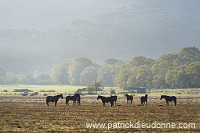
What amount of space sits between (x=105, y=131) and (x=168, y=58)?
481ft

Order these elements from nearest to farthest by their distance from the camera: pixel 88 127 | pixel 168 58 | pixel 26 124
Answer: pixel 88 127, pixel 26 124, pixel 168 58

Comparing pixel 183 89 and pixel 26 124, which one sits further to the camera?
pixel 183 89

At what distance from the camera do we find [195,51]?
182 meters

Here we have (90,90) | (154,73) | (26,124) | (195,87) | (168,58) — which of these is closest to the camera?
(26,124)

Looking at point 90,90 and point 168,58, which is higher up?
point 168,58

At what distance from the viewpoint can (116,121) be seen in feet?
112

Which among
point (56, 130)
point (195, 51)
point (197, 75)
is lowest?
point (56, 130)

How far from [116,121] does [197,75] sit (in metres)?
96.4

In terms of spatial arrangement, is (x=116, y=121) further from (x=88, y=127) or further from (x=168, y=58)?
(x=168, y=58)

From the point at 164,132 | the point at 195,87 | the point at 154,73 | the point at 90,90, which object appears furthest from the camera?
the point at 154,73

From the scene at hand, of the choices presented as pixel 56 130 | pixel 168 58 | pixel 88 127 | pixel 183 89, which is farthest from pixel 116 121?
pixel 168 58

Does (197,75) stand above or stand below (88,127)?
above

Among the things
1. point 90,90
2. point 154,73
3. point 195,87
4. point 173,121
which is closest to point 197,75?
point 195,87

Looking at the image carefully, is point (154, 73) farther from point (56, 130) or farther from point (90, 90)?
point (56, 130)
